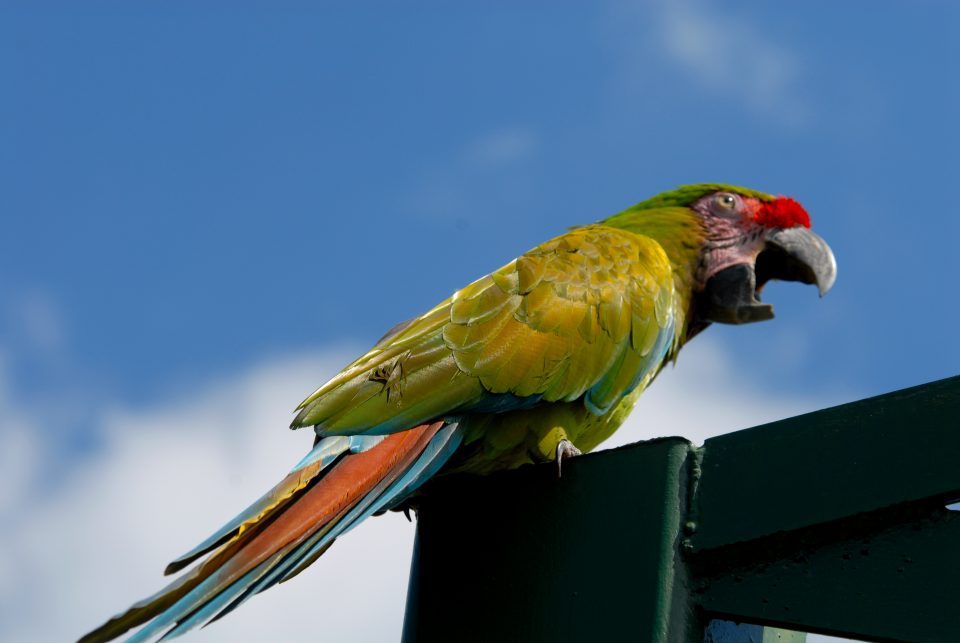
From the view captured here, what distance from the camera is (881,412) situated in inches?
68.9

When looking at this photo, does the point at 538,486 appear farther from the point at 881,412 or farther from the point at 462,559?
the point at 881,412

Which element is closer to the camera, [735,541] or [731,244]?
[735,541]

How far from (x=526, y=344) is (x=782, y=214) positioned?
1.58 metres

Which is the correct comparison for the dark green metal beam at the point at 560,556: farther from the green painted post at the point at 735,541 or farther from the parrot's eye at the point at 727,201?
the parrot's eye at the point at 727,201

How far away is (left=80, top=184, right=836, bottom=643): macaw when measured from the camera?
78.7 inches

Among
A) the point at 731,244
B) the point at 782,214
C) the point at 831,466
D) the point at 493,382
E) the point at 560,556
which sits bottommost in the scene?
the point at 560,556

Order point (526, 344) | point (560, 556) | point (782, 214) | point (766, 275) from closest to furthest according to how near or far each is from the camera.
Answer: point (560, 556), point (526, 344), point (782, 214), point (766, 275)

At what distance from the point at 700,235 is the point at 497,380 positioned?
1.42 meters

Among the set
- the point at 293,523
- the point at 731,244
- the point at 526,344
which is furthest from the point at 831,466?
the point at 731,244

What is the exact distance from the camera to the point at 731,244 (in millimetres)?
3787

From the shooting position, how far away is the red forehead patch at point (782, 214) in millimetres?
3900

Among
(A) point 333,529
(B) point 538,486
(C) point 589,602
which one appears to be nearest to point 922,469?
(C) point 589,602

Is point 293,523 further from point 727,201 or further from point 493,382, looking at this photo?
point 727,201

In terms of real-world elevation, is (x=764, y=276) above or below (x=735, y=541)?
above
